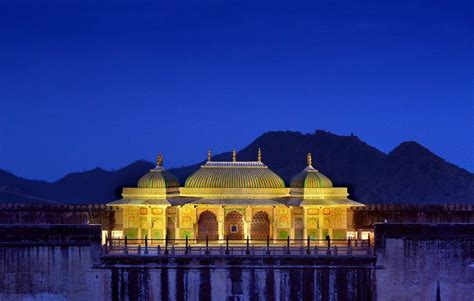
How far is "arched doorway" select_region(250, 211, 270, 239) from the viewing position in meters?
47.0

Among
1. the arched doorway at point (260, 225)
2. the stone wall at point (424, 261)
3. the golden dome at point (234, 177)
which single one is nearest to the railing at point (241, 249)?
the stone wall at point (424, 261)

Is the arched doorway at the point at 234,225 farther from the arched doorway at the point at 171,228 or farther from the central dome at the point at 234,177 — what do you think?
the arched doorway at the point at 171,228

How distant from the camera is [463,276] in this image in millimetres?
41000

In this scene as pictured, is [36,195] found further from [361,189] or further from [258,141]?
[361,189]

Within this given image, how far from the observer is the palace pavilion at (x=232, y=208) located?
4612 cm

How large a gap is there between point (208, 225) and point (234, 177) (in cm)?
264

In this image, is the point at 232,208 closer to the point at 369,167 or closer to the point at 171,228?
the point at 171,228

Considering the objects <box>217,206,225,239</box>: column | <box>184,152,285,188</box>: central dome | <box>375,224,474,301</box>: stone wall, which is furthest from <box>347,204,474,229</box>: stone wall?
<box>217,206,225,239</box>: column

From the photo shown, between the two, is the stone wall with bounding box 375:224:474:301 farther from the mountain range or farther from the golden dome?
the mountain range

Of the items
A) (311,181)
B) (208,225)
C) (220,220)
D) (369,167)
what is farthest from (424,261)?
(369,167)

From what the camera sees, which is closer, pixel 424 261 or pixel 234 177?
pixel 424 261

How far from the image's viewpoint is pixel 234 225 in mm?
46844

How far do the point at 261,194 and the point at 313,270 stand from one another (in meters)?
7.17

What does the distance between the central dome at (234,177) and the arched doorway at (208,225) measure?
4.62 ft
